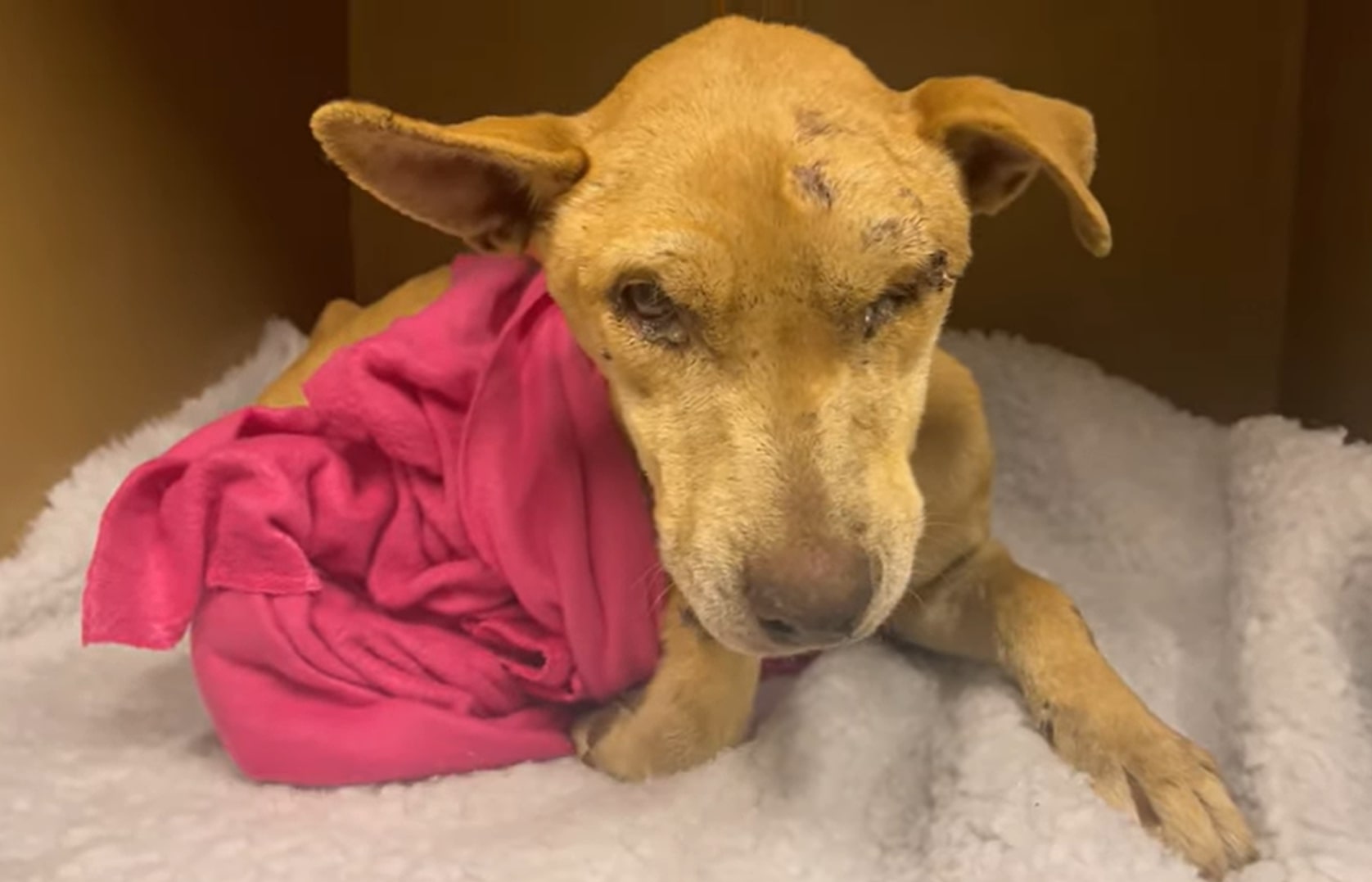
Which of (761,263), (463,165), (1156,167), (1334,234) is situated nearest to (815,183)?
(761,263)

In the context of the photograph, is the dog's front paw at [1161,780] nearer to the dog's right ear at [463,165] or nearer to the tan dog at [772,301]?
the tan dog at [772,301]

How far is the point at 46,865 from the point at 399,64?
168 cm

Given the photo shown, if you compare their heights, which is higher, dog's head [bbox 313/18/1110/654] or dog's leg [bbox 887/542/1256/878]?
dog's head [bbox 313/18/1110/654]

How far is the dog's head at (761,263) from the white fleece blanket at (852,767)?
268 millimetres

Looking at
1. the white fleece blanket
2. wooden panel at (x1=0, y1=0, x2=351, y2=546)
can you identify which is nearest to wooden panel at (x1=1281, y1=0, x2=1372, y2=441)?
the white fleece blanket

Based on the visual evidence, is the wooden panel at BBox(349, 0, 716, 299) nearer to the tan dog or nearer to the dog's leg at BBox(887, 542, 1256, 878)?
the tan dog

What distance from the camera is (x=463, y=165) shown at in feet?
4.82

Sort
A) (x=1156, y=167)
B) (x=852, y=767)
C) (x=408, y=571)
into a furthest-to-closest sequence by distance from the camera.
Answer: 1. (x=1156, y=167)
2. (x=408, y=571)
3. (x=852, y=767)

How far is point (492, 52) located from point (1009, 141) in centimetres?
146

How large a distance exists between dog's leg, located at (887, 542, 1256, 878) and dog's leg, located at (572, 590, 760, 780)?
0.25 meters

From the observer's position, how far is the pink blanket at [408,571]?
5.38 ft

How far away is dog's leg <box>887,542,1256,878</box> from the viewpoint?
1.41 meters

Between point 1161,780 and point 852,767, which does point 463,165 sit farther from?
point 1161,780

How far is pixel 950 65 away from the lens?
251 cm
